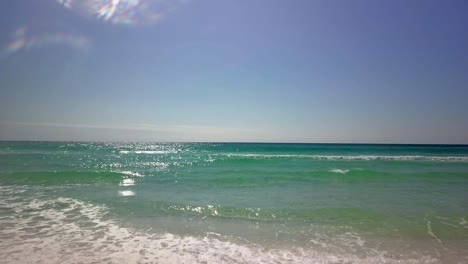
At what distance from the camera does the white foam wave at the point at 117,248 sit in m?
4.85

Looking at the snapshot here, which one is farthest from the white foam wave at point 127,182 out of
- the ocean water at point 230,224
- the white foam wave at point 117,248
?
the white foam wave at point 117,248

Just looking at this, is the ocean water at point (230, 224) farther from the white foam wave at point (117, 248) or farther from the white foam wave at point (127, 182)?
the white foam wave at point (127, 182)

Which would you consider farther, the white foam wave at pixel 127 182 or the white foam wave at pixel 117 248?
the white foam wave at pixel 127 182

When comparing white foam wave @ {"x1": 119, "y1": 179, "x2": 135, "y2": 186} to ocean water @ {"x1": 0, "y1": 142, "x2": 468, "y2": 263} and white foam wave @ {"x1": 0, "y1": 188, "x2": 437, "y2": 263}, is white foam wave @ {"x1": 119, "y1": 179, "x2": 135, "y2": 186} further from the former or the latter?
white foam wave @ {"x1": 0, "y1": 188, "x2": 437, "y2": 263}

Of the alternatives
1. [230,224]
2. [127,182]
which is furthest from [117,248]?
[127,182]

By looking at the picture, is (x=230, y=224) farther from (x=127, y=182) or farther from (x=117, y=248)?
(x=127, y=182)

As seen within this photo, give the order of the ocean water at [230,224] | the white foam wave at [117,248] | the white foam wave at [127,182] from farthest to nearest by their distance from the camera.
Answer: the white foam wave at [127,182]
the ocean water at [230,224]
the white foam wave at [117,248]

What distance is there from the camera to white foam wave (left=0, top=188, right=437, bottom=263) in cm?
485

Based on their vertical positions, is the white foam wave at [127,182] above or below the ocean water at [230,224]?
below

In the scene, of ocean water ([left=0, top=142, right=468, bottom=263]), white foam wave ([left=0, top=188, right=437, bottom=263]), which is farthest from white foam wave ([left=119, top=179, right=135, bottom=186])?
white foam wave ([left=0, top=188, right=437, bottom=263])

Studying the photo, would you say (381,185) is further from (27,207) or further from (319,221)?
(27,207)

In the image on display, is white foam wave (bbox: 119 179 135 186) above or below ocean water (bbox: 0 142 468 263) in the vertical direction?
below

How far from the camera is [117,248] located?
530cm

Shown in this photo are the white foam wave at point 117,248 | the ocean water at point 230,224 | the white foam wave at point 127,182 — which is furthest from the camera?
the white foam wave at point 127,182
